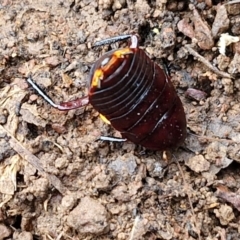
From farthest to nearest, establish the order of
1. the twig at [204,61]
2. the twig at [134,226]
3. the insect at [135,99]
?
the twig at [204,61] < the twig at [134,226] < the insect at [135,99]

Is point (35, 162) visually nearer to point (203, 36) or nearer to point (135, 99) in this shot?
point (135, 99)

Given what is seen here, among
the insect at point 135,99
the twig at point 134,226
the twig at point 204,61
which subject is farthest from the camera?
the twig at point 204,61

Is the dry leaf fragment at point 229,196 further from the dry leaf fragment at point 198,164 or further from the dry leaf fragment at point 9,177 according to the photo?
the dry leaf fragment at point 9,177

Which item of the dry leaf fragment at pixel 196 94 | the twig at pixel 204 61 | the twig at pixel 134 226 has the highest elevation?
the twig at pixel 204 61

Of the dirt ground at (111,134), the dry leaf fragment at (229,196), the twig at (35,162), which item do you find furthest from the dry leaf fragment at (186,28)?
the twig at (35,162)

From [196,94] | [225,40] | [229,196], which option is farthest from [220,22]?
[229,196]

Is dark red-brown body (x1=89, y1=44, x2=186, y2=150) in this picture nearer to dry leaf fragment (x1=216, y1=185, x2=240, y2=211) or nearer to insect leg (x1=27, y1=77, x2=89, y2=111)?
insect leg (x1=27, y1=77, x2=89, y2=111)

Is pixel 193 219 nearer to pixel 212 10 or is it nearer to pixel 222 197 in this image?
pixel 222 197
